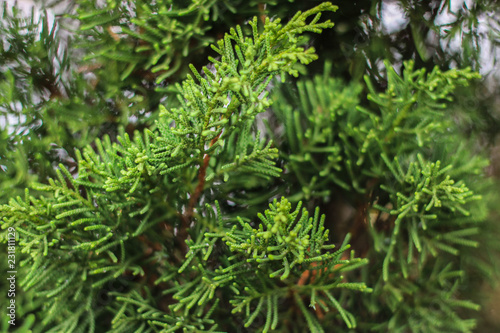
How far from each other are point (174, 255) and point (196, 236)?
0.08 meters

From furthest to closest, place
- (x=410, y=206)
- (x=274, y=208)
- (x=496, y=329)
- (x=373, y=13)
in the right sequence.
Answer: (x=496, y=329) < (x=373, y=13) < (x=410, y=206) < (x=274, y=208)

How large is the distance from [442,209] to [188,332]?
51 cm

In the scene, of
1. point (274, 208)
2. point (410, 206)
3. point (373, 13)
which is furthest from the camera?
point (373, 13)

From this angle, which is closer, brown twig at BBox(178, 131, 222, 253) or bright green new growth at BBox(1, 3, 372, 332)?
bright green new growth at BBox(1, 3, 372, 332)

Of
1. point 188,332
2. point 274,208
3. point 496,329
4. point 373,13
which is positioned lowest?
point 496,329

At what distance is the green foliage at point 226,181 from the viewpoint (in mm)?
A: 619

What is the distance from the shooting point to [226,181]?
0.73 meters

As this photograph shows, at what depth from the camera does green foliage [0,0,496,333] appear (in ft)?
2.03

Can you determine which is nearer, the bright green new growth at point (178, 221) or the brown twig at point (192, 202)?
the bright green new growth at point (178, 221)

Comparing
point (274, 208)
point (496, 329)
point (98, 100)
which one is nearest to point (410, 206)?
point (274, 208)

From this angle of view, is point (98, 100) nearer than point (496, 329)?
Yes

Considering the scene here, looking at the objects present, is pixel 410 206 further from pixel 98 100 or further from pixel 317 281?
pixel 98 100

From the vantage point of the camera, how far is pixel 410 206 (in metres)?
0.65

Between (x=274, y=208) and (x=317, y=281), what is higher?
(x=274, y=208)
